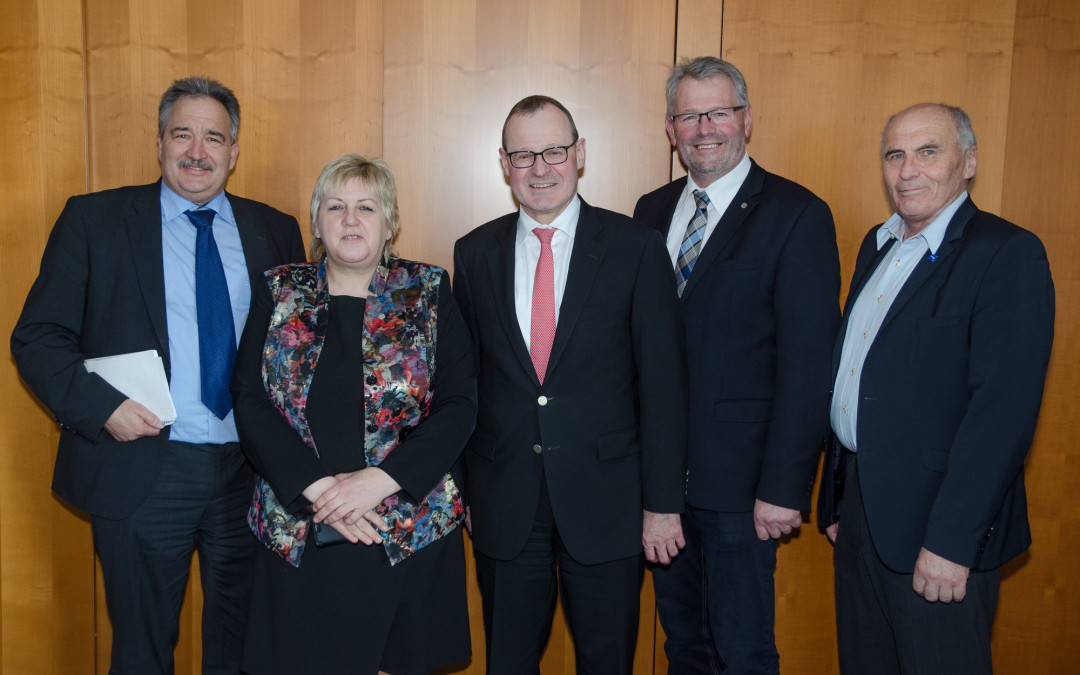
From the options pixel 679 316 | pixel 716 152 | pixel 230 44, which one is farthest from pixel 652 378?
pixel 230 44

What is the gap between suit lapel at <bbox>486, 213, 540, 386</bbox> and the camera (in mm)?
2062

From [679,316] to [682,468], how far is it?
1.42ft

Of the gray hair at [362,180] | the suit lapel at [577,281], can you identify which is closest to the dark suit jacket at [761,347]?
the suit lapel at [577,281]

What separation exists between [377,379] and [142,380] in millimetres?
783

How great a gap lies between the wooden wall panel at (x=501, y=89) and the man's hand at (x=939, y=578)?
165 cm

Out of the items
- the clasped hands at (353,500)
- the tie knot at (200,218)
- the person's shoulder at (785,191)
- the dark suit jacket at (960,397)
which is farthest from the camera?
the tie knot at (200,218)

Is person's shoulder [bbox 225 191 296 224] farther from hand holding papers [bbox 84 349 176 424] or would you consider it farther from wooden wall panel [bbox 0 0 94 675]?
wooden wall panel [bbox 0 0 94 675]

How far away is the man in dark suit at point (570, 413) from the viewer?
2045 millimetres

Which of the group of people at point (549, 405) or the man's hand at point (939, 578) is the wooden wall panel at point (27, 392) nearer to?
the group of people at point (549, 405)

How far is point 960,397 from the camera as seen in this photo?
6.07 feet

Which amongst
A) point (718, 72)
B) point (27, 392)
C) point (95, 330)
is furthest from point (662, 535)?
point (27, 392)

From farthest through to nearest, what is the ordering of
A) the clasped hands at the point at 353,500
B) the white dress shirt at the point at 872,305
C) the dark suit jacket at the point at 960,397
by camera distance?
the white dress shirt at the point at 872,305
the clasped hands at the point at 353,500
the dark suit jacket at the point at 960,397

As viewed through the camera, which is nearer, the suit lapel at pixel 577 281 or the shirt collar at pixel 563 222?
the suit lapel at pixel 577 281

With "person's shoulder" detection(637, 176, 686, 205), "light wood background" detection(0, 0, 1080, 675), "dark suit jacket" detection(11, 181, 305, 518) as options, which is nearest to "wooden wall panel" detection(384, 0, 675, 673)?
"light wood background" detection(0, 0, 1080, 675)
